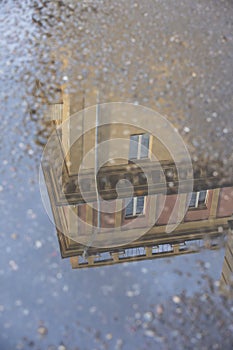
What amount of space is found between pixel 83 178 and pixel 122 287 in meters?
1.32

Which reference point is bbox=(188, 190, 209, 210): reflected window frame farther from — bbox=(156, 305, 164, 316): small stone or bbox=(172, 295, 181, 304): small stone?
bbox=(156, 305, 164, 316): small stone

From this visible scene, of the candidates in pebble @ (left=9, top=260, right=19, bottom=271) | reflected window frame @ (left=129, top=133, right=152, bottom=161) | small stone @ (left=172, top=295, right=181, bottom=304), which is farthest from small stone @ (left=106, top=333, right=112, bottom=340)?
reflected window frame @ (left=129, top=133, right=152, bottom=161)

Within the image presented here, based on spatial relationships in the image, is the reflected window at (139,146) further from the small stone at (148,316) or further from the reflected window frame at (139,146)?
the small stone at (148,316)

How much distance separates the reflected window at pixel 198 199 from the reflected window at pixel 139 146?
666 millimetres

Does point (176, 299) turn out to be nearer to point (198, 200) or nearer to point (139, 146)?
point (198, 200)

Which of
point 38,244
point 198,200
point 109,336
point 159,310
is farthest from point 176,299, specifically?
point 38,244

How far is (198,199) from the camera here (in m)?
5.30

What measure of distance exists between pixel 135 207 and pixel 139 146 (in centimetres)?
81

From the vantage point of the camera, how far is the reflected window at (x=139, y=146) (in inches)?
223

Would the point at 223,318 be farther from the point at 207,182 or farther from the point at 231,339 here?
the point at 207,182

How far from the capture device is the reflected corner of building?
16.0 ft

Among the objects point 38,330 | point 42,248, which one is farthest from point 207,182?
point 38,330

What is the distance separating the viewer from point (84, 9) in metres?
8.27

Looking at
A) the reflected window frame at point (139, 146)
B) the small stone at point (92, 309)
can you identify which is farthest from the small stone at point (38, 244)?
the reflected window frame at point (139, 146)
